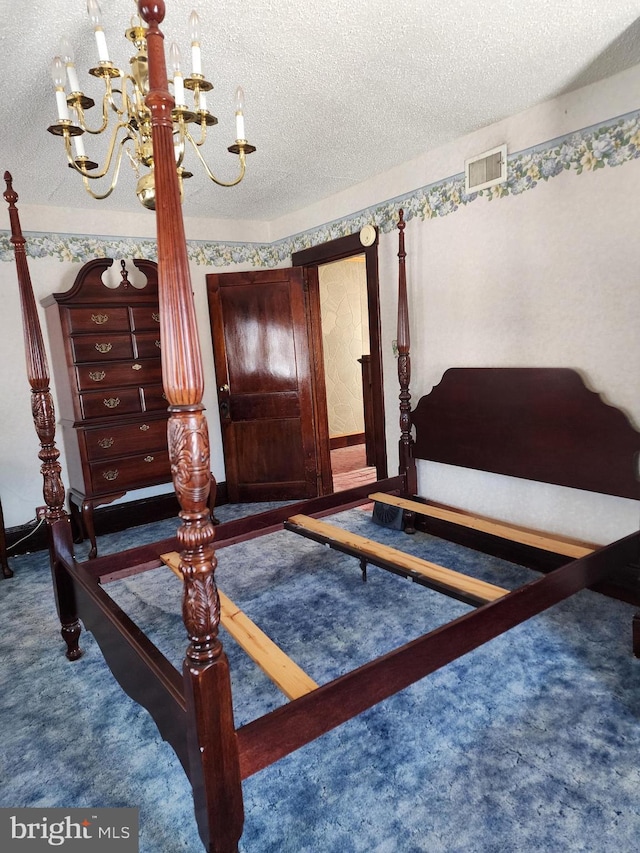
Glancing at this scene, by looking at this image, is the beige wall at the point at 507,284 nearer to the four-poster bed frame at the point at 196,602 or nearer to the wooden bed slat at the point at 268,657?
the four-poster bed frame at the point at 196,602

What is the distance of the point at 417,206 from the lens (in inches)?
128

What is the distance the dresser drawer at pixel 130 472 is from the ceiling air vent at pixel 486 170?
2.60 m

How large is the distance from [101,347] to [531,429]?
2.70m

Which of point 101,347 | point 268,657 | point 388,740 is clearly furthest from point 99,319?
point 388,740

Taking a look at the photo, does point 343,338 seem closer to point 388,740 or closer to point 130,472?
point 130,472

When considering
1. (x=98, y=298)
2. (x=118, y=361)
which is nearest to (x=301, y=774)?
(x=118, y=361)

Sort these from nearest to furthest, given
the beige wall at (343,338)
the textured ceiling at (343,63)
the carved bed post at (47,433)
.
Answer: the textured ceiling at (343,63), the carved bed post at (47,433), the beige wall at (343,338)

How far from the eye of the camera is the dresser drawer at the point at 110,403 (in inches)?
135

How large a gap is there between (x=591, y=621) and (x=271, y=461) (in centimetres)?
267

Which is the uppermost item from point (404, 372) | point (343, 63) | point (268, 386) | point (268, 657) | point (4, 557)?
point (343, 63)

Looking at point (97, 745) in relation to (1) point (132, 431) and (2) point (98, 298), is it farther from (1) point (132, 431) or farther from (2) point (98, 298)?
(2) point (98, 298)

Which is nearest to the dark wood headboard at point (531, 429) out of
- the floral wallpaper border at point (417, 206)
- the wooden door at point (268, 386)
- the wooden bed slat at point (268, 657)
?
the floral wallpaper border at point (417, 206)

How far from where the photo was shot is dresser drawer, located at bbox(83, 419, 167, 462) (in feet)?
11.3

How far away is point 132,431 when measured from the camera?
3.59 metres
